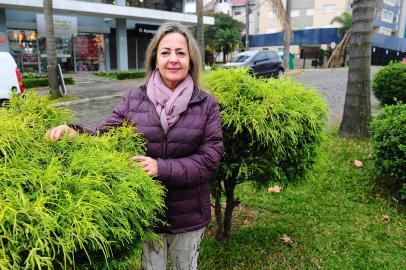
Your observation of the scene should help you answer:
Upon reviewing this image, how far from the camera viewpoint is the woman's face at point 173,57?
2.20 m

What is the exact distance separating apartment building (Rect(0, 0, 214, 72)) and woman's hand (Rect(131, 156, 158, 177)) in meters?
18.4

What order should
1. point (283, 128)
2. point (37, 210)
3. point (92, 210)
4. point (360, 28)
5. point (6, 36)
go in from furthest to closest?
1. point (6, 36)
2. point (360, 28)
3. point (283, 128)
4. point (92, 210)
5. point (37, 210)

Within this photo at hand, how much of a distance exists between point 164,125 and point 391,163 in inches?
131

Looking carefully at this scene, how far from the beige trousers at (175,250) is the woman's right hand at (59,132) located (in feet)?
2.88

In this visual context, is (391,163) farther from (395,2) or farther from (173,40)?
(395,2)

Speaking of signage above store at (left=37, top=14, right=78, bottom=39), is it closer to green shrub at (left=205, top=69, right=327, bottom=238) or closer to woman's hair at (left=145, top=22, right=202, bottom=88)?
green shrub at (left=205, top=69, right=327, bottom=238)

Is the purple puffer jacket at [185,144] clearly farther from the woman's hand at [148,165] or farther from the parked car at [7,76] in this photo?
the parked car at [7,76]

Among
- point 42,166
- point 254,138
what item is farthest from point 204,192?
point 42,166

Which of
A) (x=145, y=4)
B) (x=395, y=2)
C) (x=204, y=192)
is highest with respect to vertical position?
(x=395, y=2)

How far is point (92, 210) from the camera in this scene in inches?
49.1

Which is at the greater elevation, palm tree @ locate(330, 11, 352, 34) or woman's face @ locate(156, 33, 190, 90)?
palm tree @ locate(330, 11, 352, 34)

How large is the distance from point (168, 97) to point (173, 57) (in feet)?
0.78

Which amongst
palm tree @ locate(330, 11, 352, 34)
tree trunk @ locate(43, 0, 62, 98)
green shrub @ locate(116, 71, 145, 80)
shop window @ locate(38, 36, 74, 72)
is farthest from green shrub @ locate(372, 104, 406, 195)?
palm tree @ locate(330, 11, 352, 34)

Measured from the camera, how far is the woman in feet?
7.09
